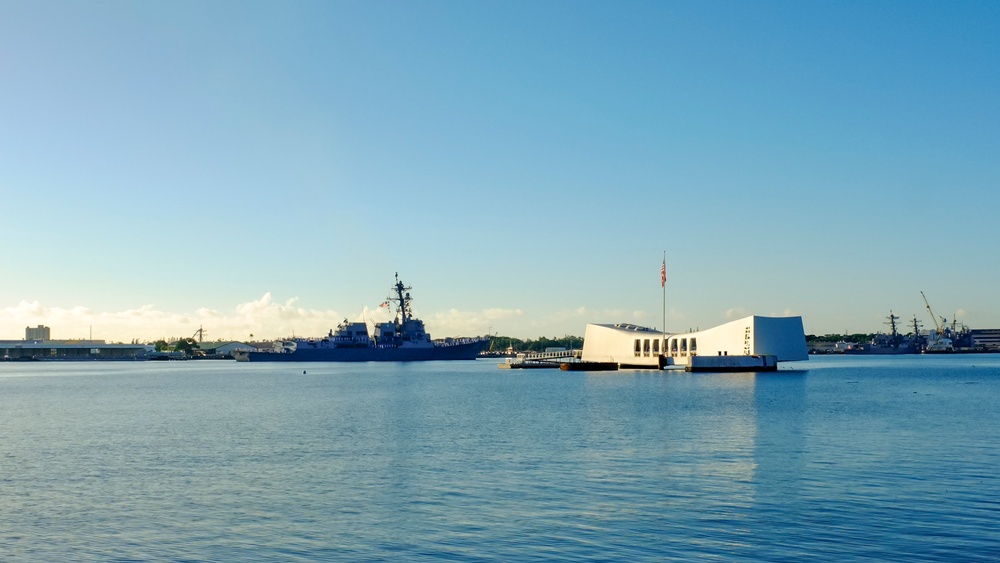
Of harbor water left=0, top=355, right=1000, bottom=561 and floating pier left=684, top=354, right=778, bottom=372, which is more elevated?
floating pier left=684, top=354, right=778, bottom=372

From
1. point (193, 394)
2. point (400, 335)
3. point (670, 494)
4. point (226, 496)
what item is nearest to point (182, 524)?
point (226, 496)

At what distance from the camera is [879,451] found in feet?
110

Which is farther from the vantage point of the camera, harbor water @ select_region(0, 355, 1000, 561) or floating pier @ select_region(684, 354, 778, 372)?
floating pier @ select_region(684, 354, 778, 372)

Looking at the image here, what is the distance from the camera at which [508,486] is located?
26.5 meters

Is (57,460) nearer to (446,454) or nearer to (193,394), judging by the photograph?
(446,454)

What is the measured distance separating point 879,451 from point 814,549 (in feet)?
55.4

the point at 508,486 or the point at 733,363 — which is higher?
the point at 733,363

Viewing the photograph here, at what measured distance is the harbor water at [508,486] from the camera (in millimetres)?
19297

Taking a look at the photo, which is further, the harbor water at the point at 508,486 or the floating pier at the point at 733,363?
the floating pier at the point at 733,363

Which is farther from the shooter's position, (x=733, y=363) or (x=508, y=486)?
(x=733, y=363)

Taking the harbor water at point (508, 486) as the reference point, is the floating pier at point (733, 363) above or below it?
above

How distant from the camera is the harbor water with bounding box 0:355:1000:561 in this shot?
760 inches

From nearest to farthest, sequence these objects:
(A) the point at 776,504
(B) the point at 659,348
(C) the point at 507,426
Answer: (A) the point at 776,504 < (C) the point at 507,426 < (B) the point at 659,348

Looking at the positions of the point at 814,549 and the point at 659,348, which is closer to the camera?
the point at 814,549
